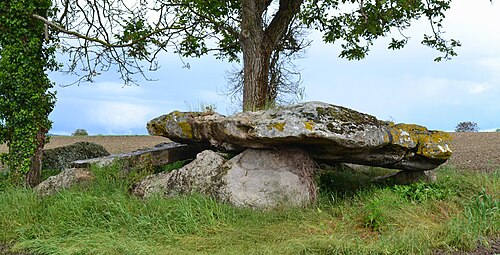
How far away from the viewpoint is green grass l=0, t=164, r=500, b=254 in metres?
5.71

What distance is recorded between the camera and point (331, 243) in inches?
218

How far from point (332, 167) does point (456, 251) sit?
16.2ft

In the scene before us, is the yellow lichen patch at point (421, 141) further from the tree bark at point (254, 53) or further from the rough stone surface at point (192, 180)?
the tree bark at point (254, 53)

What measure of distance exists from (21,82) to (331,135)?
656 centimetres

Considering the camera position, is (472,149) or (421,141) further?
(472,149)

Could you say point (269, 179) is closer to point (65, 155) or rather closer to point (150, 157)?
point (150, 157)

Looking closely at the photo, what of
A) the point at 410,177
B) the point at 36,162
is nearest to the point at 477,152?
the point at 410,177

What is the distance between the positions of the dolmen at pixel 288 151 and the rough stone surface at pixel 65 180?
1449mm

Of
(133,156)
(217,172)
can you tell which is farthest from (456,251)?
(133,156)

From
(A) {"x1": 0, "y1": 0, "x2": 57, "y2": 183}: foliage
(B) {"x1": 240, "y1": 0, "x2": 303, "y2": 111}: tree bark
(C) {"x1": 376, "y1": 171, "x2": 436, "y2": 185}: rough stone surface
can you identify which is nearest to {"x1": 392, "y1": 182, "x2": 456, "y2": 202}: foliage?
(C) {"x1": 376, "y1": 171, "x2": 436, "y2": 185}: rough stone surface

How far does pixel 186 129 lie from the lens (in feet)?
29.0

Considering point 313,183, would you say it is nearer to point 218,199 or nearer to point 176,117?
point 218,199

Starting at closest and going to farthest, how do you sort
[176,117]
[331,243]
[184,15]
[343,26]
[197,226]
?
1. [331,243]
2. [197,226]
3. [176,117]
4. [184,15]
5. [343,26]

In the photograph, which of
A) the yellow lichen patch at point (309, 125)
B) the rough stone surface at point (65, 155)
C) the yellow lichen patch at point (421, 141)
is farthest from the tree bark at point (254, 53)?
the rough stone surface at point (65, 155)
